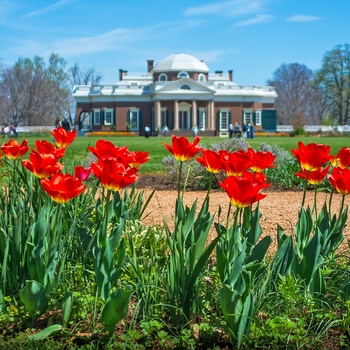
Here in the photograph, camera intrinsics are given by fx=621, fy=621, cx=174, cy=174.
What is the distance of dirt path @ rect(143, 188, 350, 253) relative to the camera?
586 cm

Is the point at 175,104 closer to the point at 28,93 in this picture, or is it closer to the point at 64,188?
the point at 28,93

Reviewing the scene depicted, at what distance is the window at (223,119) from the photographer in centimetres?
5859

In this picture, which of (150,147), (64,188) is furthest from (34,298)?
(150,147)

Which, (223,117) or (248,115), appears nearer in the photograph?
(223,117)

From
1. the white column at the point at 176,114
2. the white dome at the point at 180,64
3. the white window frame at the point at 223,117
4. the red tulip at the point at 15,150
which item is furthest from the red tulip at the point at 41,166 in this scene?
the white dome at the point at 180,64

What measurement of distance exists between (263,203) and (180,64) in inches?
2164

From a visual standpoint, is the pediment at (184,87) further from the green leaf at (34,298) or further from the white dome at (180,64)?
the green leaf at (34,298)

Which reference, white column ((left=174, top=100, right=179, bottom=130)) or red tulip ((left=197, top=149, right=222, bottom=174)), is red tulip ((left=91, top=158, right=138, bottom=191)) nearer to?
red tulip ((left=197, top=149, right=222, bottom=174))

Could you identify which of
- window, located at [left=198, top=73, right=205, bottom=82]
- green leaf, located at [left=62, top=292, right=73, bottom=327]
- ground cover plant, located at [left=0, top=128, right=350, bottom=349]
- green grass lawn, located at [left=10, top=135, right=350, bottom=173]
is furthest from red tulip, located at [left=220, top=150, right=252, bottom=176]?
window, located at [left=198, top=73, right=205, bottom=82]

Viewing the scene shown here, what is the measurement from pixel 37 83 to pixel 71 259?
5935 centimetres

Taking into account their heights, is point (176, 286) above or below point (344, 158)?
below

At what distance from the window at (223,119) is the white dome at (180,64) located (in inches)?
220

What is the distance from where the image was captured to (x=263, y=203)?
7586 millimetres

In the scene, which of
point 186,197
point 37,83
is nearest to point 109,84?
point 37,83
